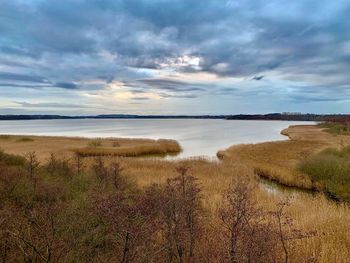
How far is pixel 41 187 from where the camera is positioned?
342 inches

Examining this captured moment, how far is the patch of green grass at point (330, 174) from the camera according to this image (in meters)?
16.6

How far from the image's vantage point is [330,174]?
61.4 ft

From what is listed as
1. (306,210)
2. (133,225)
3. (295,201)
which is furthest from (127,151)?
(133,225)

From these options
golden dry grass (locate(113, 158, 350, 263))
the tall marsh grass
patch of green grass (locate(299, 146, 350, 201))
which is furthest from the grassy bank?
the tall marsh grass

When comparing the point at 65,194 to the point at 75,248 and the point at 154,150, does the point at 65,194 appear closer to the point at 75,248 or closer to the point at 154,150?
the point at 75,248

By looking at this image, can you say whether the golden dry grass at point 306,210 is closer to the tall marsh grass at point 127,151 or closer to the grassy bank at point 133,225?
the grassy bank at point 133,225

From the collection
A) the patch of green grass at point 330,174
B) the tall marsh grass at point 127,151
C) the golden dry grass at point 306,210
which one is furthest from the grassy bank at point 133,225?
the tall marsh grass at point 127,151

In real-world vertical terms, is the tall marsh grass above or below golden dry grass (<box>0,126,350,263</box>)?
below

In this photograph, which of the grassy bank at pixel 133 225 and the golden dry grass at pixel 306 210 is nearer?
the grassy bank at pixel 133 225

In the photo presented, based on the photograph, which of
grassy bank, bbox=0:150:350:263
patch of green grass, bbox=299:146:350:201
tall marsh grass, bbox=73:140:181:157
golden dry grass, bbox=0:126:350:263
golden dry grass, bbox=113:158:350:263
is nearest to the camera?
grassy bank, bbox=0:150:350:263

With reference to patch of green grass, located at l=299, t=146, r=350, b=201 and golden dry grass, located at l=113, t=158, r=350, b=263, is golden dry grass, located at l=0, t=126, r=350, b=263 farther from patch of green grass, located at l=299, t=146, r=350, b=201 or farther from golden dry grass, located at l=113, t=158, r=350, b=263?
patch of green grass, located at l=299, t=146, r=350, b=201

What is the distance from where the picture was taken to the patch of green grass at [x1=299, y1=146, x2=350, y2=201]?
16.6 m

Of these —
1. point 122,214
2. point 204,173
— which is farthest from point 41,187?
point 204,173

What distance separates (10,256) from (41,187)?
3230 millimetres
